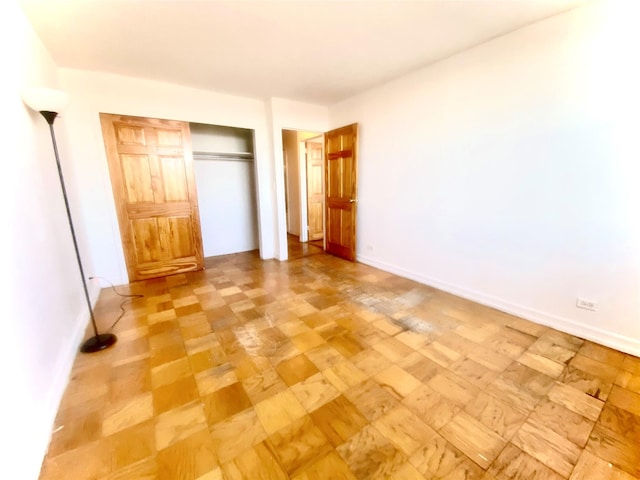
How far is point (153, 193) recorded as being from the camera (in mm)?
3627

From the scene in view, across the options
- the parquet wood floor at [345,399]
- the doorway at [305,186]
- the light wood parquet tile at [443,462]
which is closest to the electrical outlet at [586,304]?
the parquet wood floor at [345,399]

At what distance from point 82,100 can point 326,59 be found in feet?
9.40

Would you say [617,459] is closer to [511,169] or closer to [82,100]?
[511,169]

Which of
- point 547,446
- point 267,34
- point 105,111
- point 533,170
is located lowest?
point 547,446

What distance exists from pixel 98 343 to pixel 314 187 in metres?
4.35

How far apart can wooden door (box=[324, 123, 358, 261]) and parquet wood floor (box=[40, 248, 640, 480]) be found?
1.87 metres

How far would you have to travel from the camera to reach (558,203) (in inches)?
89.7

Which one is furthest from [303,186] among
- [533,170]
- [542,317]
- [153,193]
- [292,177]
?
[542,317]

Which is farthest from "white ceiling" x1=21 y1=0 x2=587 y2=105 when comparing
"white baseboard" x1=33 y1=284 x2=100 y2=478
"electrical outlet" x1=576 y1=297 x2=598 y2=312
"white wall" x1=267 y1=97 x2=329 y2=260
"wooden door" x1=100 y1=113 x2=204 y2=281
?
"white baseboard" x1=33 y1=284 x2=100 y2=478

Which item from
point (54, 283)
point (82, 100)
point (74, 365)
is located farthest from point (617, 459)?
point (82, 100)

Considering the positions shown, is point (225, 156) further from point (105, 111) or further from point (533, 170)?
point (533, 170)

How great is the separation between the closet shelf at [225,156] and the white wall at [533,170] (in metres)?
2.48

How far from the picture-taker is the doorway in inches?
210

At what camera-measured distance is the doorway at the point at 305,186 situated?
5344 millimetres
